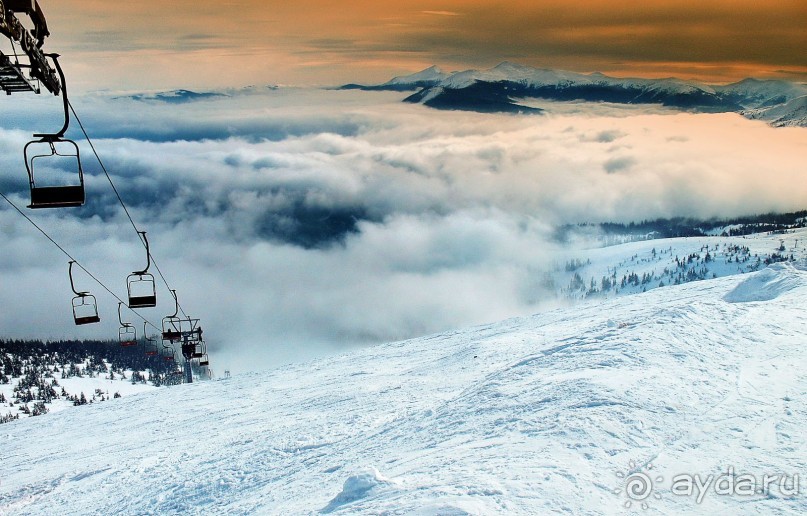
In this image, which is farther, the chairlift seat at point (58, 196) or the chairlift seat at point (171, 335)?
the chairlift seat at point (171, 335)

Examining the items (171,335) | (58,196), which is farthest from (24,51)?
(171,335)

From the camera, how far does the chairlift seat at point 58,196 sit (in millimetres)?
8000

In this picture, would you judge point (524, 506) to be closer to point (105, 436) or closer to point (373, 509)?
point (373, 509)

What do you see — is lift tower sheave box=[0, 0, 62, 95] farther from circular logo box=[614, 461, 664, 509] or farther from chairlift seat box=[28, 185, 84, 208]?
circular logo box=[614, 461, 664, 509]

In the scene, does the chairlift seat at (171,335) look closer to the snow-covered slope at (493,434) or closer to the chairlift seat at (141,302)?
the snow-covered slope at (493,434)

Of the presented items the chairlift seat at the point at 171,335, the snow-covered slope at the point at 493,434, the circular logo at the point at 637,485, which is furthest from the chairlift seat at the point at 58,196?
the chairlift seat at the point at 171,335

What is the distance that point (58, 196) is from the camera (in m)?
8.09

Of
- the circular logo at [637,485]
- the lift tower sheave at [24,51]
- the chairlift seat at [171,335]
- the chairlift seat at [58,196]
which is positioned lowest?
the chairlift seat at [171,335]

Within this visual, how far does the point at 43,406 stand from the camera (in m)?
119

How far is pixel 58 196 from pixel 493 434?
29.0 ft

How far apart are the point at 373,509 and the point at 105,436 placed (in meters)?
18.0

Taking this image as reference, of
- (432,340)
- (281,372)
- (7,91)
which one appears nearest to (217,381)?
(281,372)

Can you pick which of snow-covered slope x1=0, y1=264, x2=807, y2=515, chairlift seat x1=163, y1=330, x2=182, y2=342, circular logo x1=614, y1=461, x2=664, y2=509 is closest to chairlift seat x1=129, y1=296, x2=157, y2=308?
snow-covered slope x1=0, y1=264, x2=807, y2=515

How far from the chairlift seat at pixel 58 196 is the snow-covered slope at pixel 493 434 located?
625 cm
